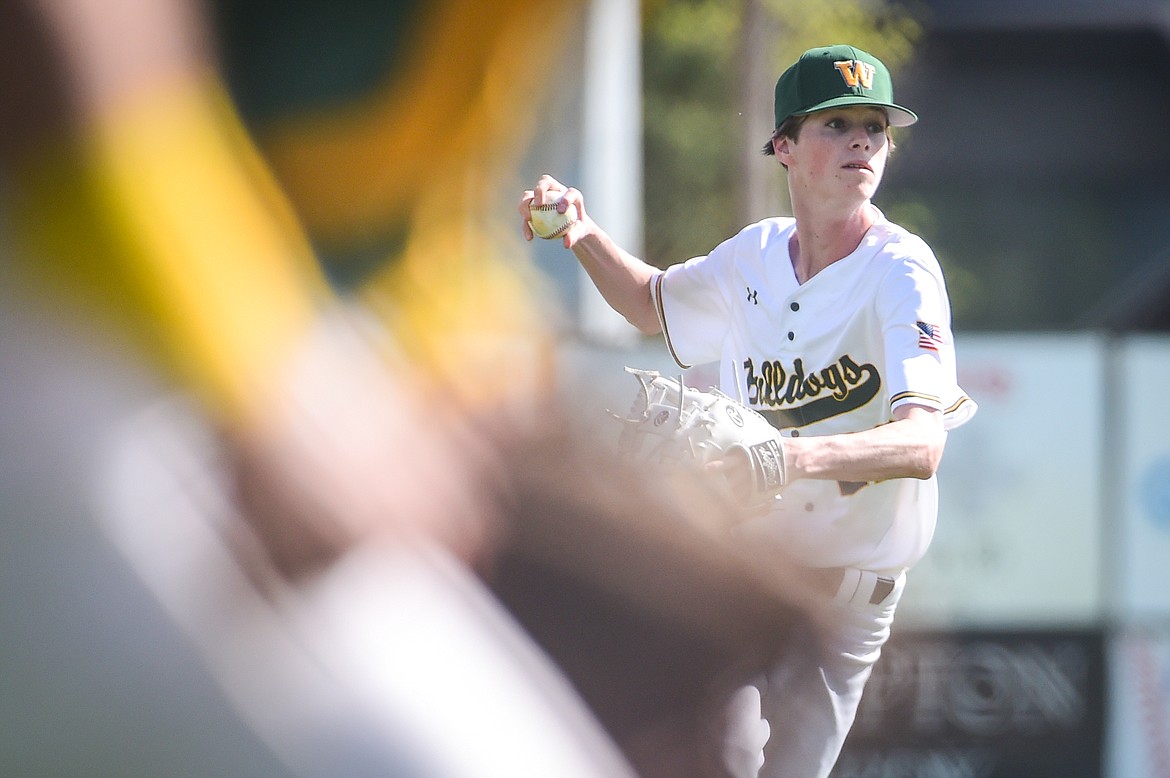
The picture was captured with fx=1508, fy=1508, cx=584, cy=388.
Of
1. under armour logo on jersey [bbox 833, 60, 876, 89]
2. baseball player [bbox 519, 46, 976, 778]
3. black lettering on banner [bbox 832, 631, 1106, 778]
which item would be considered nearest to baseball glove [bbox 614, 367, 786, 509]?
baseball player [bbox 519, 46, 976, 778]

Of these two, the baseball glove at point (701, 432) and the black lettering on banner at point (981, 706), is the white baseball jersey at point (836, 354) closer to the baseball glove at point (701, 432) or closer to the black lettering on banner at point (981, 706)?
the baseball glove at point (701, 432)

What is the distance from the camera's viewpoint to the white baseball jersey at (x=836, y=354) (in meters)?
1.78

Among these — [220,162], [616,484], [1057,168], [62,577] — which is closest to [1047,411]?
[616,484]

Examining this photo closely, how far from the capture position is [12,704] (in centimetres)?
235

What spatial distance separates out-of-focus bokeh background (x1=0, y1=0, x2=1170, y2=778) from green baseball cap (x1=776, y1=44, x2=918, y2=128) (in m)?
0.48

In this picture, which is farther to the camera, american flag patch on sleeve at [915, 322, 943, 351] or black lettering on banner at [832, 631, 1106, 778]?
black lettering on banner at [832, 631, 1106, 778]

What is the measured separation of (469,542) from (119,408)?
1014 mm

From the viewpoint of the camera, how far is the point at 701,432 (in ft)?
5.74

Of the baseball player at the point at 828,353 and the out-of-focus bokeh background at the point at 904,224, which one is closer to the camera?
the baseball player at the point at 828,353

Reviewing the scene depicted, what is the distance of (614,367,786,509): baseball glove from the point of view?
1702 mm

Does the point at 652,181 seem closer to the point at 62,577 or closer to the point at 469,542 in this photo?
the point at 469,542

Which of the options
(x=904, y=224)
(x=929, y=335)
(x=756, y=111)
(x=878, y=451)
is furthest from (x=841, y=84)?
(x=904, y=224)

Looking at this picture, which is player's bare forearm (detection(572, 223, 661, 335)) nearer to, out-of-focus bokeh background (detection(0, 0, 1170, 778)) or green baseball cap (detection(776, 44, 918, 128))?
out-of-focus bokeh background (detection(0, 0, 1170, 778))

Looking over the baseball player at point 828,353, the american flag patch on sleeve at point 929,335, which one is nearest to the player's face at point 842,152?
the baseball player at point 828,353
